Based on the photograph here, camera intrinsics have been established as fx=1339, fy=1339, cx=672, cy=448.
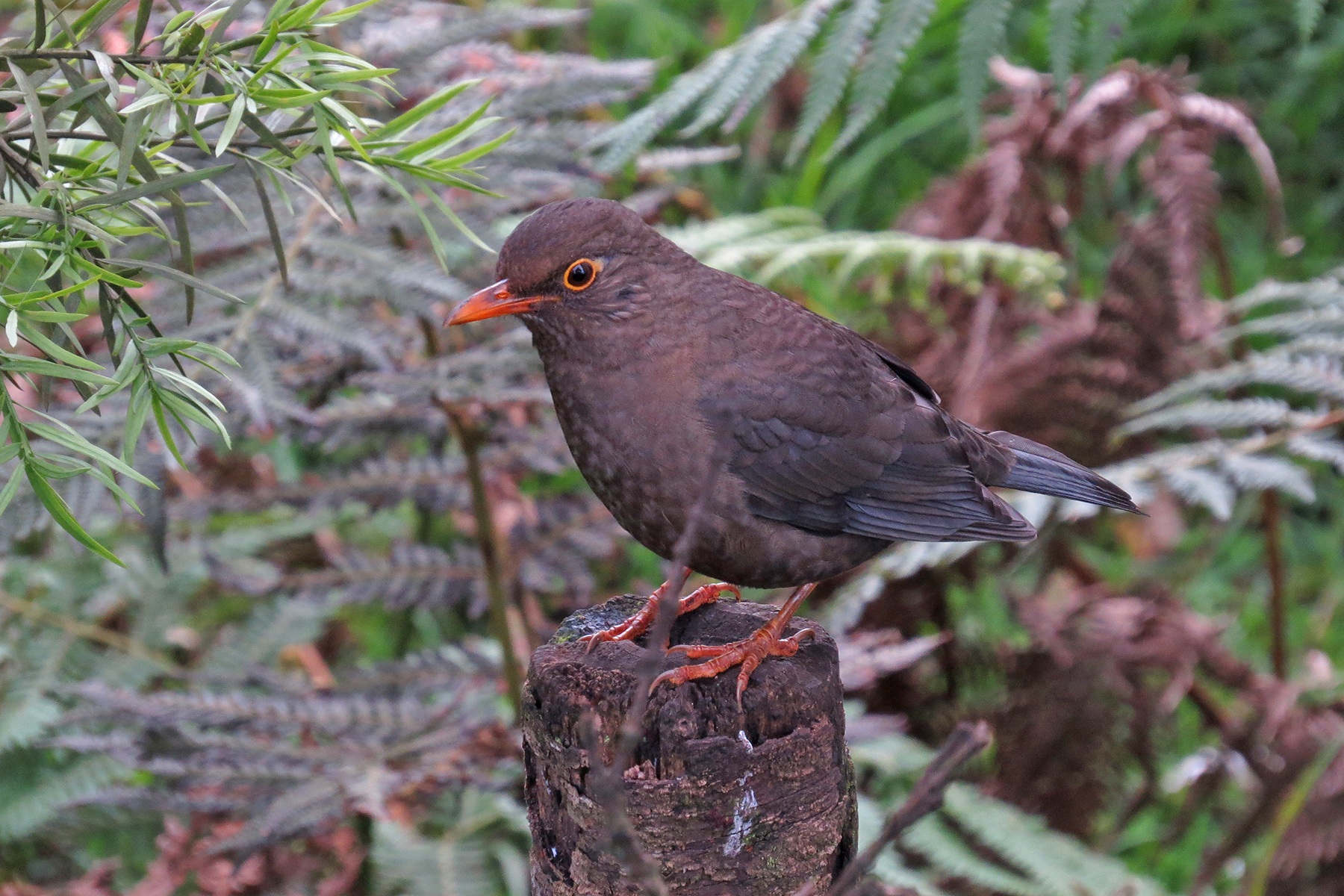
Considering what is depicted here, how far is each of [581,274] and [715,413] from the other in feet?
1.28

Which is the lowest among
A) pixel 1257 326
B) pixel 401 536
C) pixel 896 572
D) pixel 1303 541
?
pixel 1303 541

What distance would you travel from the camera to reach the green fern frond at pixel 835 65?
10.6ft

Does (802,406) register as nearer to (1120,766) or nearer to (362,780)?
(362,780)

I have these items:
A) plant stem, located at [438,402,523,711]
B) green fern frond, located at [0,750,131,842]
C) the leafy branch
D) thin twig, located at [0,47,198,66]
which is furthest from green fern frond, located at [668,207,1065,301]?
thin twig, located at [0,47,198,66]

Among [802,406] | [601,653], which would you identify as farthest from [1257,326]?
[601,653]

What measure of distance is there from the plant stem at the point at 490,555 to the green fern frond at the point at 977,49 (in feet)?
4.86

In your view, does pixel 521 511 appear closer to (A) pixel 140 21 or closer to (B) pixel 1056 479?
(B) pixel 1056 479

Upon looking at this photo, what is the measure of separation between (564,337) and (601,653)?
68 centimetres

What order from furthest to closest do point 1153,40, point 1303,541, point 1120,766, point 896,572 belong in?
point 1153,40
point 1303,541
point 1120,766
point 896,572

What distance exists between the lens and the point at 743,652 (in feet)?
7.52

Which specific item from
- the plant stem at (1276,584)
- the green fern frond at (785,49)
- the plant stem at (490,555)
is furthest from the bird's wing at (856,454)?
the plant stem at (1276,584)

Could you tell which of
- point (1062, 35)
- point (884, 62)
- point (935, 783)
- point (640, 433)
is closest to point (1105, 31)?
point (1062, 35)

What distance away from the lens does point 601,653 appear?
2270mm

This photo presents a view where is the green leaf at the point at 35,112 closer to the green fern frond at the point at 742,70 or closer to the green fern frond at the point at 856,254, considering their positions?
the green fern frond at the point at 742,70
